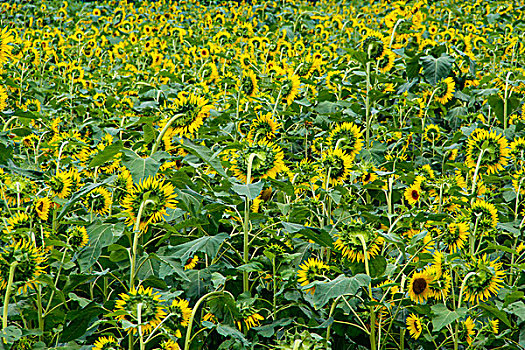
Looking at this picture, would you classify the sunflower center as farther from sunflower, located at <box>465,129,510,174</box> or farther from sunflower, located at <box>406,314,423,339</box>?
sunflower, located at <box>465,129,510,174</box>

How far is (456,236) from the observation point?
247 centimetres

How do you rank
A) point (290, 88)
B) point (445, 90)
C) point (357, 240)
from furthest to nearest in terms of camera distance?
point (445, 90) → point (290, 88) → point (357, 240)

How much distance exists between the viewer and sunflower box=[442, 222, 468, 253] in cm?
246

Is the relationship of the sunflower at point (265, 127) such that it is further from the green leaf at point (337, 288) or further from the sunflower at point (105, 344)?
the sunflower at point (105, 344)

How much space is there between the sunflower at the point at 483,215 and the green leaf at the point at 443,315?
47cm

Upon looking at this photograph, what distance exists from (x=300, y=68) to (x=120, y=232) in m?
2.76

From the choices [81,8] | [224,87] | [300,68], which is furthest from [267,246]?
[81,8]

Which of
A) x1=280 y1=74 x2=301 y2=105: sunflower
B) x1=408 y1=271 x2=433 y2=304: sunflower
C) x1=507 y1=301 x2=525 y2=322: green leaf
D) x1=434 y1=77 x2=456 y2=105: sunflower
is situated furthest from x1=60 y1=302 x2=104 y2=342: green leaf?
x1=434 y1=77 x2=456 y2=105: sunflower

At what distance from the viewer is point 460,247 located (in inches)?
97.2

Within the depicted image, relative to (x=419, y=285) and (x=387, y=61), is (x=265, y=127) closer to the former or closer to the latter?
(x=419, y=285)

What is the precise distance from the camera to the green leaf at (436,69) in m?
3.93

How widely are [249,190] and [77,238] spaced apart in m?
0.80

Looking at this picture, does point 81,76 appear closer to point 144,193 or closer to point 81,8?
point 144,193

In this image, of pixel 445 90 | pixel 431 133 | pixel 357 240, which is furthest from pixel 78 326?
pixel 445 90
